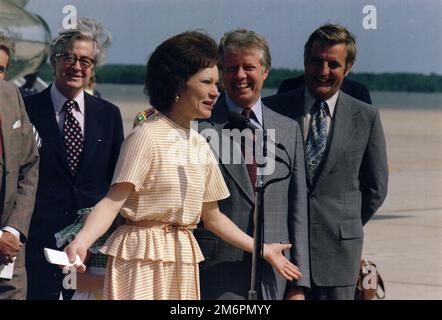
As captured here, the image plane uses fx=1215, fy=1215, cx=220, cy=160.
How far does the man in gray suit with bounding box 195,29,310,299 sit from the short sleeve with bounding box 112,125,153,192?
0.67 m

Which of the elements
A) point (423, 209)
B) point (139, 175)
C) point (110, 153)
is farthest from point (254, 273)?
point (423, 209)

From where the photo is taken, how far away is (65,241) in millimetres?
5312

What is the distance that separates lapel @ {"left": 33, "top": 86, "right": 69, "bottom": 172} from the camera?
6.38 m

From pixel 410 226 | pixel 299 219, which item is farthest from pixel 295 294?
pixel 410 226

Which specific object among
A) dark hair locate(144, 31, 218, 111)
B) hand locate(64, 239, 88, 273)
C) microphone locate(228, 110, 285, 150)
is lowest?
hand locate(64, 239, 88, 273)

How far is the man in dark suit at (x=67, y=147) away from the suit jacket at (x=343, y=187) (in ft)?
3.26

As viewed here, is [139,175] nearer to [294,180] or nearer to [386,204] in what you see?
[294,180]

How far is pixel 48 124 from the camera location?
6453 millimetres

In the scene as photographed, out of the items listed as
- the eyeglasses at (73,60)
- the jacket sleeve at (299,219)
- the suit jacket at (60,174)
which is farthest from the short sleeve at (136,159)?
the eyeglasses at (73,60)

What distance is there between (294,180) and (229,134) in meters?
0.42

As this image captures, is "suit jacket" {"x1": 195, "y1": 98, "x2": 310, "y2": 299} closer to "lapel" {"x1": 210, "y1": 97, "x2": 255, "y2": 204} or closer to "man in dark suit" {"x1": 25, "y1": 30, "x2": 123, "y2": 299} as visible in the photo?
"lapel" {"x1": 210, "y1": 97, "x2": 255, "y2": 204}

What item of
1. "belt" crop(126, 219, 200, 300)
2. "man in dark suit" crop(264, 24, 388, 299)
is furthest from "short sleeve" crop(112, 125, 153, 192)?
"man in dark suit" crop(264, 24, 388, 299)

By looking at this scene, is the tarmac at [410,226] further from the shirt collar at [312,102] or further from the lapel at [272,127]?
the lapel at [272,127]
